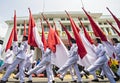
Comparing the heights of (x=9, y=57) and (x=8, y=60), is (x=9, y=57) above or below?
above

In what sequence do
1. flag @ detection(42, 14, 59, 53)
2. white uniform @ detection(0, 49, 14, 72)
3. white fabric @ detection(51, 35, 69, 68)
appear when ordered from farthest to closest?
white uniform @ detection(0, 49, 14, 72)
white fabric @ detection(51, 35, 69, 68)
flag @ detection(42, 14, 59, 53)

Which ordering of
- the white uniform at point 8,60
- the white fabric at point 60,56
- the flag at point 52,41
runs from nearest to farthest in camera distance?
the flag at point 52,41, the white fabric at point 60,56, the white uniform at point 8,60

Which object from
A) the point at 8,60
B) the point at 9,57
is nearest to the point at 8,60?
the point at 8,60

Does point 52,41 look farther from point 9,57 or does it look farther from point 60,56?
point 9,57

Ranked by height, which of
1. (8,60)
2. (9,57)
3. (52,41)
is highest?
(52,41)

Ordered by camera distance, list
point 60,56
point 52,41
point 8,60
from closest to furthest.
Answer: point 52,41 → point 60,56 → point 8,60

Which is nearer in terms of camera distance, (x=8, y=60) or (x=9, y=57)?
(x=8, y=60)

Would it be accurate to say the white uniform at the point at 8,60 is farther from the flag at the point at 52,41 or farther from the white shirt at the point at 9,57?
the flag at the point at 52,41

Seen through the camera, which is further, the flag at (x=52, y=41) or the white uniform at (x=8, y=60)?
the white uniform at (x=8, y=60)

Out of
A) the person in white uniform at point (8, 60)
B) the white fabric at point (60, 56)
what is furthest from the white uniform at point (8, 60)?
the white fabric at point (60, 56)

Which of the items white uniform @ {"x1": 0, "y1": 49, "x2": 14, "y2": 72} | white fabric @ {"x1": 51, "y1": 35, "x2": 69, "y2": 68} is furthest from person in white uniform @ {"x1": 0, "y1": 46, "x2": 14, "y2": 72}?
white fabric @ {"x1": 51, "y1": 35, "x2": 69, "y2": 68}

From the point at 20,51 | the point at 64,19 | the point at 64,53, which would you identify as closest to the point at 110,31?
the point at 64,19

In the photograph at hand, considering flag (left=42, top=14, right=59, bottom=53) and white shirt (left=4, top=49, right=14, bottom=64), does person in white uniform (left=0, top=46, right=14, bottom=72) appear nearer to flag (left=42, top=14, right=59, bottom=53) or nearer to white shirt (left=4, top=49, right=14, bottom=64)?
white shirt (left=4, top=49, right=14, bottom=64)

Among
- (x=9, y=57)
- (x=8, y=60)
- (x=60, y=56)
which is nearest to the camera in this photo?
(x=60, y=56)
